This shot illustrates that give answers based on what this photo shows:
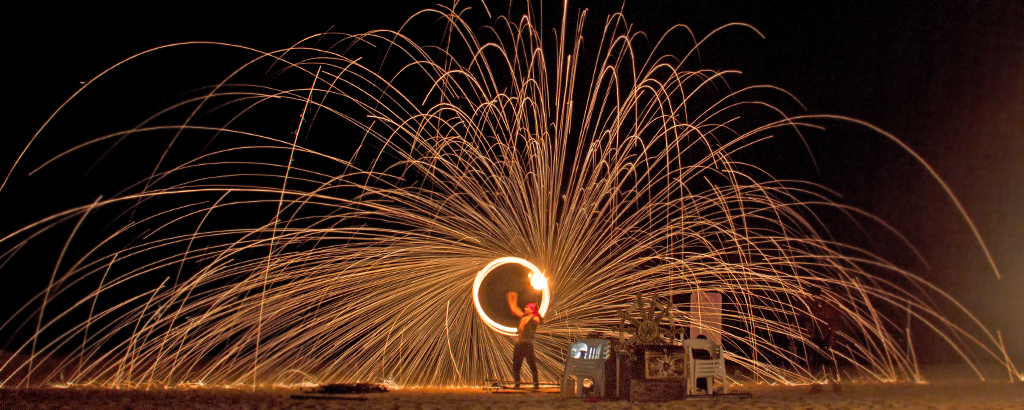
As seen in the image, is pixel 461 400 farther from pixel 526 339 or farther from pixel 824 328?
pixel 824 328

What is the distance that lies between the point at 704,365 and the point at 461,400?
8.99 feet

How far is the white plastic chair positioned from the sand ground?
37cm

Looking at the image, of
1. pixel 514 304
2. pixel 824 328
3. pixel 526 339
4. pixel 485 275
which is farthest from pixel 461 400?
pixel 824 328

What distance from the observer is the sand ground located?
293 inches

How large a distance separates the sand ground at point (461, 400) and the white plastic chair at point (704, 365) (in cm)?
37

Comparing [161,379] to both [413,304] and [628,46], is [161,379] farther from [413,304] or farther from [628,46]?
[628,46]

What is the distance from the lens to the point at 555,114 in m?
10.5

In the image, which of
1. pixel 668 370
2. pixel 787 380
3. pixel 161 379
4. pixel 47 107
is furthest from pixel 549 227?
pixel 47 107

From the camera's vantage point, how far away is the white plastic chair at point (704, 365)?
Answer: 8.56 metres

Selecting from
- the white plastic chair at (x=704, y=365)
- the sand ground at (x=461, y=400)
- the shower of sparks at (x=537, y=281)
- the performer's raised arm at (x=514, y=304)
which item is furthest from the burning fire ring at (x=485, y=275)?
the white plastic chair at (x=704, y=365)

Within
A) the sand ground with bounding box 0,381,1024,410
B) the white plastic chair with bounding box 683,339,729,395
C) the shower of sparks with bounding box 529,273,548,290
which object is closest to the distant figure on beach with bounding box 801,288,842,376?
the sand ground with bounding box 0,381,1024,410

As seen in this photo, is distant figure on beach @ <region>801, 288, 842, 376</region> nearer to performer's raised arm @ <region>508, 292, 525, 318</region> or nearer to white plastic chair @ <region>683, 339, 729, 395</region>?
white plastic chair @ <region>683, 339, 729, 395</region>

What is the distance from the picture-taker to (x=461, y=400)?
831 cm

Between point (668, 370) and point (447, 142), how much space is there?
4.06 meters
